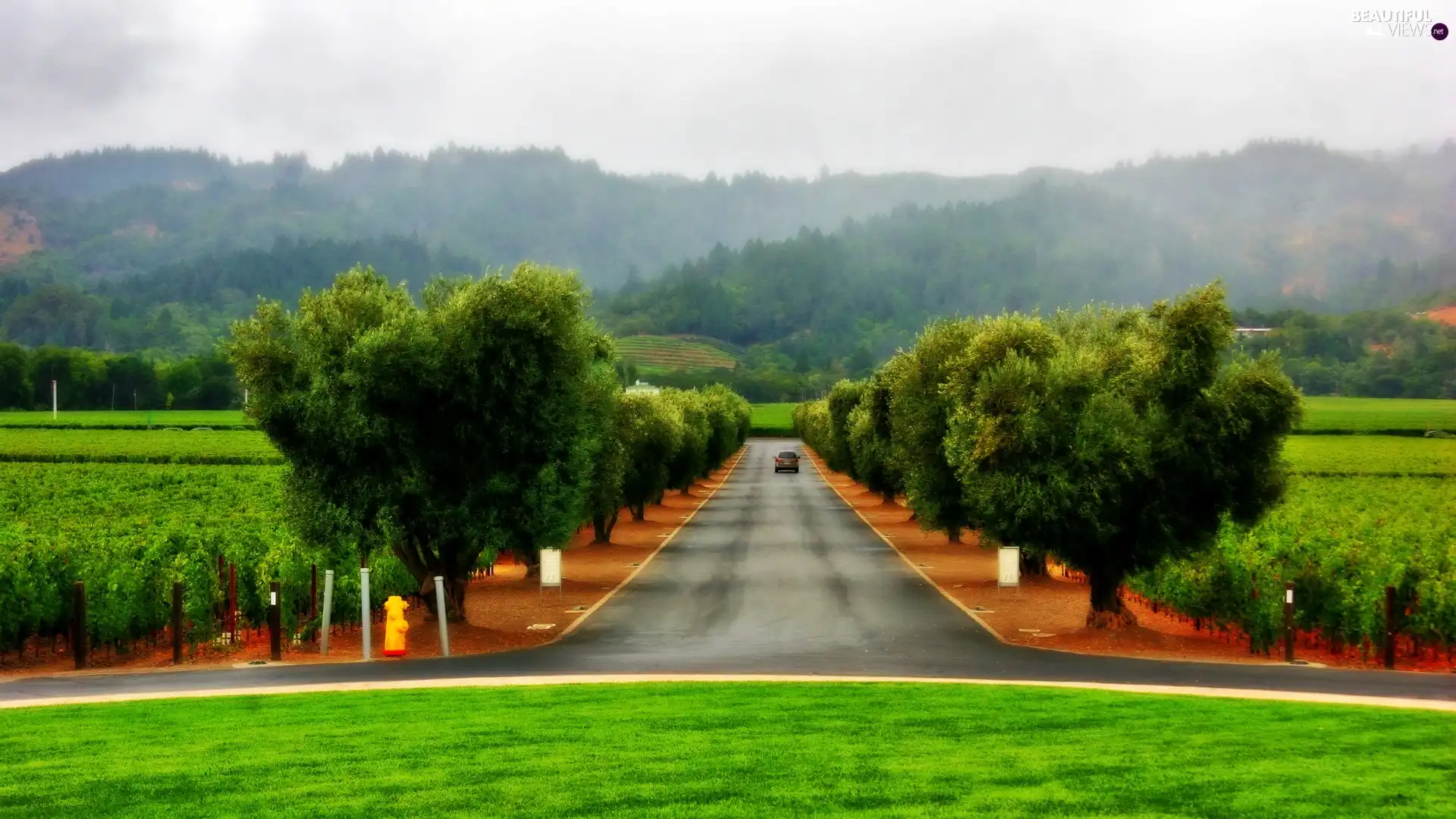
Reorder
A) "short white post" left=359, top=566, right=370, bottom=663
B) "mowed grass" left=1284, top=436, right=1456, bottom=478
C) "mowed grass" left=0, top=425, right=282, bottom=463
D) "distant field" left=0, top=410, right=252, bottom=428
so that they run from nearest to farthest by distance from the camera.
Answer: "short white post" left=359, top=566, right=370, bottom=663 → "mowed grass" left=1284, top=436, right=1456, bottom=478 → "mowed grass" left=0, top=425, right=282, bottom=463 → "distant field" left=0, top=410, right=252, bottom=428

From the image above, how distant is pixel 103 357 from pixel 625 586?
183 meters

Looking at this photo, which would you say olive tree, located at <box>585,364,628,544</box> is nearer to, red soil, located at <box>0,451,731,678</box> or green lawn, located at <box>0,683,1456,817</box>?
red soil, located at <box>0,451,731,678</box>

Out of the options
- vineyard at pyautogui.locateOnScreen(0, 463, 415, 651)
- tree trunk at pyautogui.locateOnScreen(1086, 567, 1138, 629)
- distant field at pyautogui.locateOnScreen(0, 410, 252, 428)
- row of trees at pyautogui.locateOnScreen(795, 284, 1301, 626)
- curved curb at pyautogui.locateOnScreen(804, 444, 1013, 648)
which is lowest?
curved curb at pyautogui.locateOnScreen(804, 444, 1013, 648)

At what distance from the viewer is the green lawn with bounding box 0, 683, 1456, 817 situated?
11.4 metres

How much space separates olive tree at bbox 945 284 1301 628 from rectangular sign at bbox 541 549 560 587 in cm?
1128

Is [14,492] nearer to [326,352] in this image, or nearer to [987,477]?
[326,352]

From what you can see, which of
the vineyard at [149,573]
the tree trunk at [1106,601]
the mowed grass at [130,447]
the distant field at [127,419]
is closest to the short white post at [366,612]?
the vineyard at [149,573]

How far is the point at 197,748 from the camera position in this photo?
46.4 feet

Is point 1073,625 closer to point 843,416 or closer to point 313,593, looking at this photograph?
point 313,593

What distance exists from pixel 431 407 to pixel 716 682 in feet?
31.8

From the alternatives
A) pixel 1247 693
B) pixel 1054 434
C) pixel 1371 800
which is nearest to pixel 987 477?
pixel 1054 434

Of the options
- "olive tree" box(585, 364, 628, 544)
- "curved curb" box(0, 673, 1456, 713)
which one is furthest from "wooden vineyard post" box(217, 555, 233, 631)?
"olive tree" box(585, 364, 628, 544)

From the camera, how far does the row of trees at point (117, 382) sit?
175m

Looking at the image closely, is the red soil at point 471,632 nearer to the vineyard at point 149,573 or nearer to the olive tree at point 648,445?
the vineyard at point 149,573
